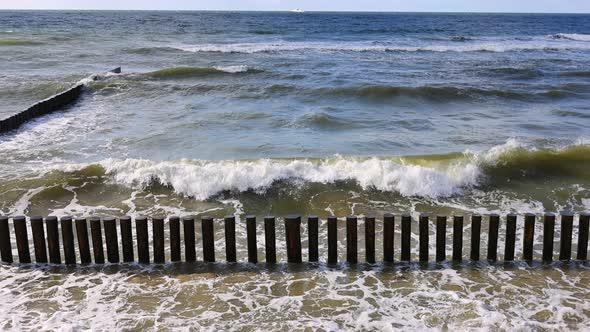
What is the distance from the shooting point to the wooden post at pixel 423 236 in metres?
7.11

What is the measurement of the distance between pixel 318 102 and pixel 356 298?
14877 mm

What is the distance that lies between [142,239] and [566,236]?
5.59m

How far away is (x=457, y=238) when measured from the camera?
7.35 meters

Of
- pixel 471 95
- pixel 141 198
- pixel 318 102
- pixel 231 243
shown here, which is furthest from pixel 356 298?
pixel 471 95

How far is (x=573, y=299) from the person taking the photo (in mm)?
6488

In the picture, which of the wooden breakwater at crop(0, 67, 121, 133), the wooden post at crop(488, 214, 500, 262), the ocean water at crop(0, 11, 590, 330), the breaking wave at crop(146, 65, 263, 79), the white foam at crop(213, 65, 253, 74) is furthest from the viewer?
the white foam at crop(213, 65, 253, 74)

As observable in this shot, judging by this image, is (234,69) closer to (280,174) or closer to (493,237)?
(280,174)

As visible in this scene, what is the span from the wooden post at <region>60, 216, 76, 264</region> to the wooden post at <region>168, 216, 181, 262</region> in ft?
4.26

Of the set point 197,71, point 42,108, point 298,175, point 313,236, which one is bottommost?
point 298,175

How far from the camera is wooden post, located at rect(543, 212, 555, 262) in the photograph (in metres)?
7.14

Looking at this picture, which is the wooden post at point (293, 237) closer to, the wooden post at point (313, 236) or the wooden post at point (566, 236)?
the wooden post at point (313, 236)

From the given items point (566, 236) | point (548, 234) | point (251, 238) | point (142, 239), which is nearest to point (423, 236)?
point (548, 234)

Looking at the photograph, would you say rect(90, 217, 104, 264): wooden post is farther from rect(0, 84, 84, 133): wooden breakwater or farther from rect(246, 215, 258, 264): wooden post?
rect(0, 84, 84, 133): wooden breakwater

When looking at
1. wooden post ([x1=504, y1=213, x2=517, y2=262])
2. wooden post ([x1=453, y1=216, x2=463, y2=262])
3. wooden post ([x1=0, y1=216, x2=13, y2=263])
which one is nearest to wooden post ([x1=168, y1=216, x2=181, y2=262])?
wooden post ([x1=0, y1=216, x2=13, y2=263])
